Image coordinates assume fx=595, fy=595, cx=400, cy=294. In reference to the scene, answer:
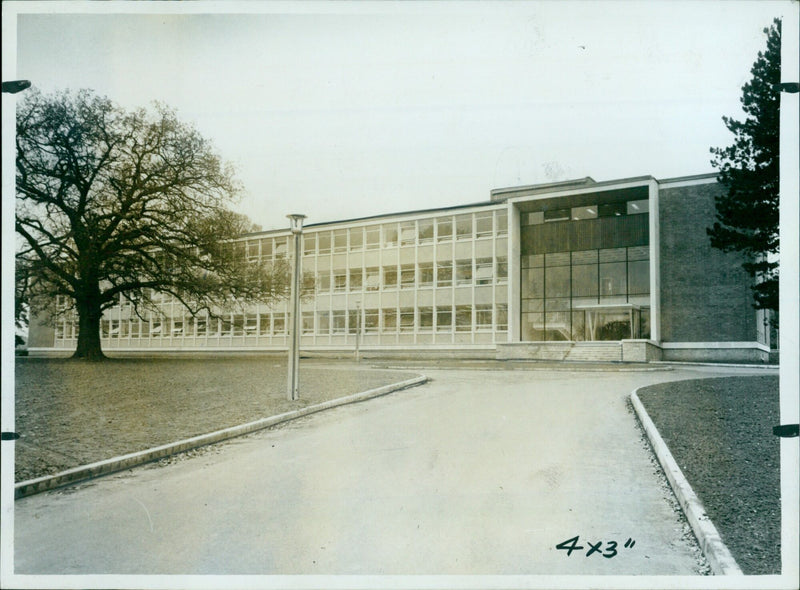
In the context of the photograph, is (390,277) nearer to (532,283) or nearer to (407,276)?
(407,276)

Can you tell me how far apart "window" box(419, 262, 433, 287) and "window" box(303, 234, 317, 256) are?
845mm

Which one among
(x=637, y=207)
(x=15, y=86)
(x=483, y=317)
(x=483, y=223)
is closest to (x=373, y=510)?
(x=483, y=317)

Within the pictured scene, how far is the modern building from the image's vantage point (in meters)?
4.18

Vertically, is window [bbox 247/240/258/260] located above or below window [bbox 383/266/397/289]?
above

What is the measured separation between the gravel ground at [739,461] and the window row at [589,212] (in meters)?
1.40

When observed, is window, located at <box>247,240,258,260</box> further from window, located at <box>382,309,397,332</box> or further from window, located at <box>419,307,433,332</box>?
window, located at <box>419,307,433,332</box>

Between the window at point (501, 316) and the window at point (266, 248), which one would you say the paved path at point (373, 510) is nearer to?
the window at point (501, 316)

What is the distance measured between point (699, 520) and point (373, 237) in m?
2.68

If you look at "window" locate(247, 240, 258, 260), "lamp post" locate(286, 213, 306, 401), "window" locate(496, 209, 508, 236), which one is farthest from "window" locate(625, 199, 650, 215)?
"window" locate(247, 240, 258, 260)

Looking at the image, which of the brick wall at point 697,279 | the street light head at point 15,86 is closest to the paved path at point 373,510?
the brick wall at point 697,279

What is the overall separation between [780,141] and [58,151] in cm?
452

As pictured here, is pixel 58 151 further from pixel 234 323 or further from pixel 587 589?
pixel 587 589

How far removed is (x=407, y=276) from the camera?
4.55 m

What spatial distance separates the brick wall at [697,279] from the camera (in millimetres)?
4090
